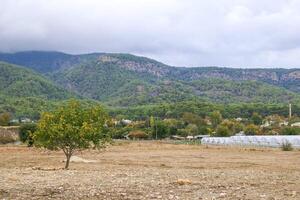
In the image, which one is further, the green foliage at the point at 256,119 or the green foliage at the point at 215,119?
the green foliage at the point at 256,119

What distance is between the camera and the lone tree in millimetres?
35531

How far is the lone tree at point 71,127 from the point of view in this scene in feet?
117

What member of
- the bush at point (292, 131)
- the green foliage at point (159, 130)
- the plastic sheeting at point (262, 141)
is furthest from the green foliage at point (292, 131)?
the green foliage at point (159, 130)

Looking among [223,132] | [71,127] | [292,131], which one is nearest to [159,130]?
[223,132]

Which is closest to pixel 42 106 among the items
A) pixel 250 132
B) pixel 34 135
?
pixel 250 132

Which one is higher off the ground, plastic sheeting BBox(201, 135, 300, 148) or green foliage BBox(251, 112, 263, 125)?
green foliage BBox(251, 112, 263, 125)

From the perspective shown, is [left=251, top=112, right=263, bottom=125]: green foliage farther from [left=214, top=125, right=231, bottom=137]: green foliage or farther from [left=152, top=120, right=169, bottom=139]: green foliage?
[left=152, top=120, right=169, bottom=139]: green foliage

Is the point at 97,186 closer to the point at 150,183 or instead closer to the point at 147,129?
the point at 150,183

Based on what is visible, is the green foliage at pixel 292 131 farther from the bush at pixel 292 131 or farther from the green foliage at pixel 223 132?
the green foliage at pixel 223 132

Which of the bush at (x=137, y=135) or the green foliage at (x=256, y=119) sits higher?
the green foliage at (x=256, y=119)

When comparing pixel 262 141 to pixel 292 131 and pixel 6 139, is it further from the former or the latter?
pixel 6 139

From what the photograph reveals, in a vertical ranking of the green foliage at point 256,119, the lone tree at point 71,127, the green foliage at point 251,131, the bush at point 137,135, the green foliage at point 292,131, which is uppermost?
the lone tree at point 71,127

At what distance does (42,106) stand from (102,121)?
165959mm

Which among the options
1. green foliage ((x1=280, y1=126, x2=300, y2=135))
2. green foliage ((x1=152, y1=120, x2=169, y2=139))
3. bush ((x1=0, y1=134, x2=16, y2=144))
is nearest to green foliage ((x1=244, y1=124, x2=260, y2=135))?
green foliage ((x1=280, y1=126, x2=300, y2=135))
